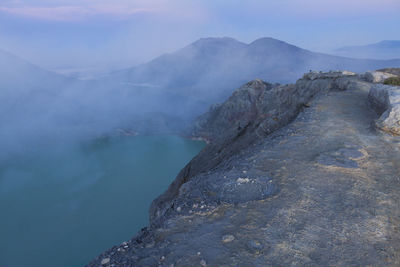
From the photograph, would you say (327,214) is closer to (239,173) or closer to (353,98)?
(239,173)

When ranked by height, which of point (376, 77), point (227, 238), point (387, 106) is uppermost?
point (376, 77)

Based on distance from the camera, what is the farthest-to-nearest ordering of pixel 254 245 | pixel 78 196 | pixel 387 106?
pixel 78 196
pixel 387 106
pixel 254 245

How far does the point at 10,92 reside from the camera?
121312mm

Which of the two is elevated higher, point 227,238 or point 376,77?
point 376,77

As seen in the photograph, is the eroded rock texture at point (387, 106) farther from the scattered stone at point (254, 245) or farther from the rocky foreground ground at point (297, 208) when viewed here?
the scattered stone at point (254, 245)

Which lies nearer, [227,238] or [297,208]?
[227,238]

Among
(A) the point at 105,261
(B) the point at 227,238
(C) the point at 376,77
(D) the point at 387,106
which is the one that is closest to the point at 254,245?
(B) the point at 227,238

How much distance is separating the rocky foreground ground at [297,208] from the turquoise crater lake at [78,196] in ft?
80.6

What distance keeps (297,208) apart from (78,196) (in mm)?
40379

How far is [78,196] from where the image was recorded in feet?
133

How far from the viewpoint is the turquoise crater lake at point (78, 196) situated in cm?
2911

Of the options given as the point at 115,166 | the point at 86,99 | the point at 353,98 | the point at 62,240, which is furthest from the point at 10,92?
the point at 353,98

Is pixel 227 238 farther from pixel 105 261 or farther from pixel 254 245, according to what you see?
pixel 105 261

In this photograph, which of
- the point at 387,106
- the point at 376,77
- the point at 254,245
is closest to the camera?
the point at 254,245
